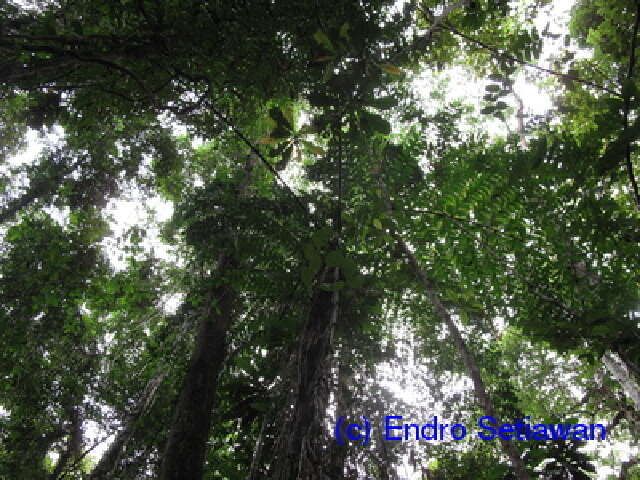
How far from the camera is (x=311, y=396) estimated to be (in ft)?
4.65

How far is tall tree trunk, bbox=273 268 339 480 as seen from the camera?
1191mm

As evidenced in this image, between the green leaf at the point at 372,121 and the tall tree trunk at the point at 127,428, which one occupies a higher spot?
the green leaf at the point at 372,121

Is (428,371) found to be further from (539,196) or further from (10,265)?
(10,265)

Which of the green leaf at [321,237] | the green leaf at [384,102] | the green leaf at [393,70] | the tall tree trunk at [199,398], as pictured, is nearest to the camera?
the green leaf at [321,237]

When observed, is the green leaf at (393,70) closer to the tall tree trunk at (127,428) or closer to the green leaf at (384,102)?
the green leaf at (384,102)

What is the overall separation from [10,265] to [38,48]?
5.19 metres

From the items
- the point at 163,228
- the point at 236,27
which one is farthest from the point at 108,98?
the point at 163,228

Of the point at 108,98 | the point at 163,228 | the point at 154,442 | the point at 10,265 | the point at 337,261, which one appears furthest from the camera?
the point at 163,228

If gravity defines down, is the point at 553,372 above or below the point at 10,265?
above

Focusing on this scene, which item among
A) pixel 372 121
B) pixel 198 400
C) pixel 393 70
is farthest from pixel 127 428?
pixel 393 70

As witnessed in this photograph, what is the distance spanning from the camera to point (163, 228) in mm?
8805

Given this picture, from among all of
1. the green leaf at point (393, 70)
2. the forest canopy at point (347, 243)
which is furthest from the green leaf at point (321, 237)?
the green leaf at point (393, 70)

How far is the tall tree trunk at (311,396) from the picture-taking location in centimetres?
119

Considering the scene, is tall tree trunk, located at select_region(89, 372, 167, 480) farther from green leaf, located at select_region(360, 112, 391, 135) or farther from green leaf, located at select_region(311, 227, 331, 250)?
green leaf, located at select_region(360, 112, 391, 135)
